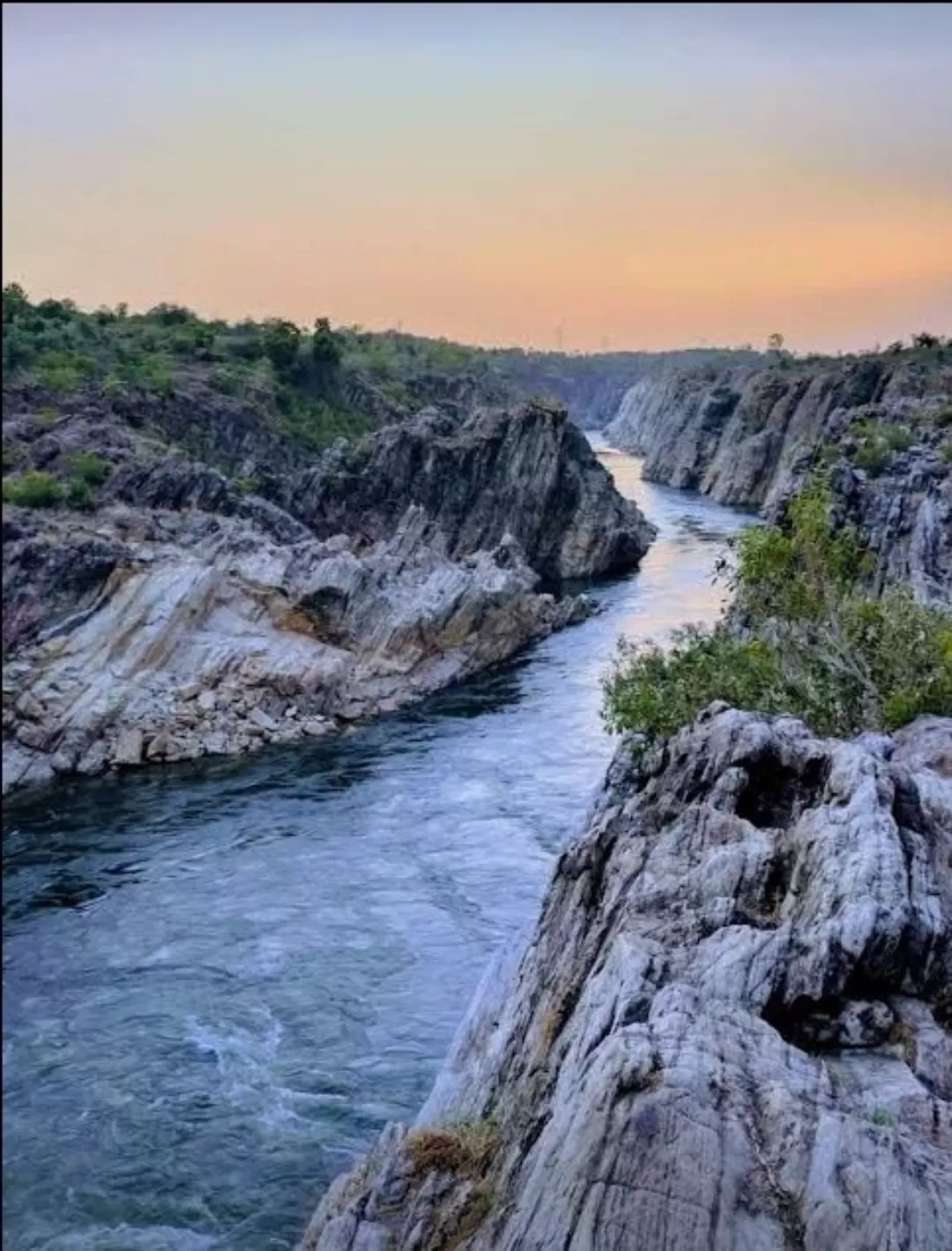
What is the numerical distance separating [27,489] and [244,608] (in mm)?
27875

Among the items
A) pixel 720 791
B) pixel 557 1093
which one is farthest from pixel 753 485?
pixel 557 1093

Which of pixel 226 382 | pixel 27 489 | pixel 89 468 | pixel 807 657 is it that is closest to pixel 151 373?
pixel 226 382

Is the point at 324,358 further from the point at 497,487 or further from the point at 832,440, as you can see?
the point at 832,440

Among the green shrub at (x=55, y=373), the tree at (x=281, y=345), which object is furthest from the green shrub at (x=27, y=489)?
the tree at (x=281, y=345)

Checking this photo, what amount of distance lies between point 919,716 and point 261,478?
3547 cm

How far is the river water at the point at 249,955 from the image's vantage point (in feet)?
43.7

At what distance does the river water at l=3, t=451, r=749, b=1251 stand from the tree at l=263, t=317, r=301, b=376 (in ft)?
115

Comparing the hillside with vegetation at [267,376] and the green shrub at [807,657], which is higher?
the hillside with vegetation at [267,376]

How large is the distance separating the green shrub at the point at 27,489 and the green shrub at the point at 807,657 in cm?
1158

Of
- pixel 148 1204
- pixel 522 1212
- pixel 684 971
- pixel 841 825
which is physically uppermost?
pixel 841 825

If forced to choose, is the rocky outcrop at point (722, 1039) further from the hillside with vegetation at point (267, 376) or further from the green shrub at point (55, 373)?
the hillside with vegetation at point (267, 376)

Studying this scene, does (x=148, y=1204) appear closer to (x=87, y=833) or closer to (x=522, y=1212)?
(x=522, y=1212)

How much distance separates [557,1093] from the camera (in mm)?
9703

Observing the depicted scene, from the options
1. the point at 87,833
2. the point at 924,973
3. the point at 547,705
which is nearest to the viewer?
the point at 924,973
